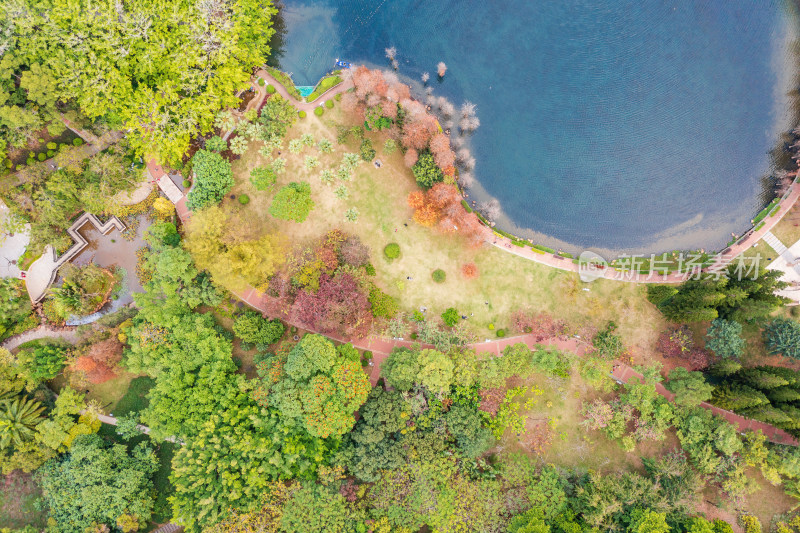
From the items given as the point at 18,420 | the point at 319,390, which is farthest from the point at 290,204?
the point at 18,420

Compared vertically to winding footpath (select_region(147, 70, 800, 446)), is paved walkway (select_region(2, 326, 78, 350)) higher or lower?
lower

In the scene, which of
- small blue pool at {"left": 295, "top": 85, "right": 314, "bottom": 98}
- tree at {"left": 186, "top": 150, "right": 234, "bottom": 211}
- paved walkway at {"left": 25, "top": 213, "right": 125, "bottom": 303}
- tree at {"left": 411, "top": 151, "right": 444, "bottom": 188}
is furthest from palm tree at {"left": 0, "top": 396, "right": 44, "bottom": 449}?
tree at {"left": 411, "top": 151, "right": 444, "bottom": 188}

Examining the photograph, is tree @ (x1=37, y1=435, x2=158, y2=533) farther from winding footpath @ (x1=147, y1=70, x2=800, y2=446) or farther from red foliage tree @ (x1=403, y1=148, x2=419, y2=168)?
red foliage tree @ (x1=403, y1=148, x2=419, y2=168)

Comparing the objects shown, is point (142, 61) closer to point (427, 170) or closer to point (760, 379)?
point (427, 170)

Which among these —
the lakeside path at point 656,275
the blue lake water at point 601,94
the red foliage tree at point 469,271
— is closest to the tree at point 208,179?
the blue lake water at point 601,94

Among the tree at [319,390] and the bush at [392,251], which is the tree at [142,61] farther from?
the tree at [319,390]
